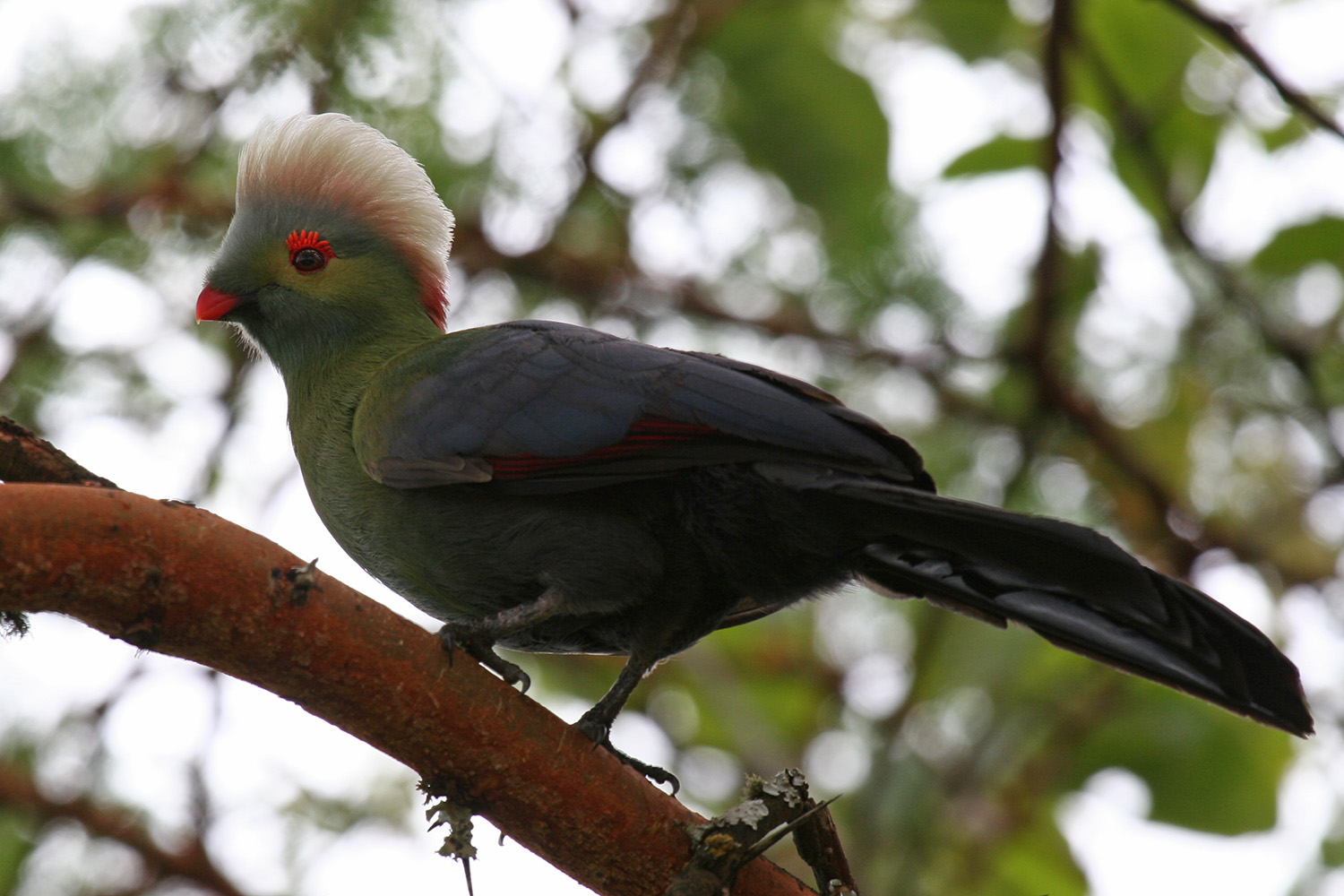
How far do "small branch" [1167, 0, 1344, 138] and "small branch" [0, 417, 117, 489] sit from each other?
2.86 metres

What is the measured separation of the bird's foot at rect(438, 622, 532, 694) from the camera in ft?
8.12

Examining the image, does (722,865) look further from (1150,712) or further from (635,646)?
(1150,712)

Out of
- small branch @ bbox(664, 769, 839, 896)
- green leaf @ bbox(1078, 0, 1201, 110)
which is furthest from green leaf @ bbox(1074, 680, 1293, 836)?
small branch @ bbox(664, 769, 839, 896)

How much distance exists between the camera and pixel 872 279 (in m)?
4.86

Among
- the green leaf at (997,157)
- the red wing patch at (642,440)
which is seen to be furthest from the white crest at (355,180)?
the green leaf at (997,157)

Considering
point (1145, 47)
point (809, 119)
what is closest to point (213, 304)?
point (809, 119)

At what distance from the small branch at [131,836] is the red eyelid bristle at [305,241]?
1.87 m

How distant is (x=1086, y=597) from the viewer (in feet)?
8.58

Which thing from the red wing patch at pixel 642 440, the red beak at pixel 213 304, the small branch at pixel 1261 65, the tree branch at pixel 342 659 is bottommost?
the tree branch at pixel 342 659

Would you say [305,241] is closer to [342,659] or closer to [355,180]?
[355,180]

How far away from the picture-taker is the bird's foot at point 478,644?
8.12 ft

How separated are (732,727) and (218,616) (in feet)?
9.17

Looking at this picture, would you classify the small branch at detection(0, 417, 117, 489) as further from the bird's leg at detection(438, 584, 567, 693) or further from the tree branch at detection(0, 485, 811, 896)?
the bird's leg at detection(438, 584, 567, 693)

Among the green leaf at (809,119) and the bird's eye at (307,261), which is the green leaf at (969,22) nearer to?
the green leaf at (809,119)
